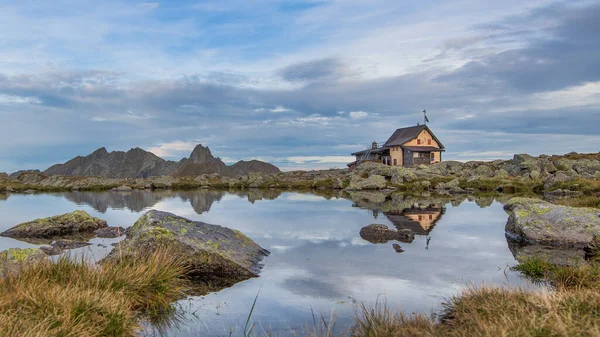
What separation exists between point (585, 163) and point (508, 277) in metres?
71.0

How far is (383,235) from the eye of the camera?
57.9 feet

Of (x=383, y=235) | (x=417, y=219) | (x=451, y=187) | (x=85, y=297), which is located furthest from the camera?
(x=451, y=187)

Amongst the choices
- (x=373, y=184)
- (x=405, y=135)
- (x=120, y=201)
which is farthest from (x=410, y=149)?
(x=120, y=201)

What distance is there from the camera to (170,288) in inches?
354

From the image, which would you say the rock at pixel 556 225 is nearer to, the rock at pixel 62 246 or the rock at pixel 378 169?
the rock at pixel 62 246

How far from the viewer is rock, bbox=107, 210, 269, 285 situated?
36.7 ft

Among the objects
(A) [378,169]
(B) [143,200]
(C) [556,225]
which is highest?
(A) [378,169]

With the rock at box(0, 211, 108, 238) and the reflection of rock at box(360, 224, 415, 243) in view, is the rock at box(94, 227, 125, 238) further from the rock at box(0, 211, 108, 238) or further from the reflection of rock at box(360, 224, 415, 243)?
the reflection of rock at box(360, 224, 415, 243)

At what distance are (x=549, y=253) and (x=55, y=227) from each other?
1998 centimetres

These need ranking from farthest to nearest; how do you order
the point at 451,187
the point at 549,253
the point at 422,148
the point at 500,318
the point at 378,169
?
the point at 422,148
the point at 378,169
the point at 451,187
the point at 549,253
the point at 500,318

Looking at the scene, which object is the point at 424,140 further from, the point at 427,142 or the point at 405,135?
the point at 405,135

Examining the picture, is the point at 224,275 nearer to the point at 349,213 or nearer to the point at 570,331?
the point at 570,331

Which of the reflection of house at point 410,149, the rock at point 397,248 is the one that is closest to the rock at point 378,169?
the reflection of house at point 410,149

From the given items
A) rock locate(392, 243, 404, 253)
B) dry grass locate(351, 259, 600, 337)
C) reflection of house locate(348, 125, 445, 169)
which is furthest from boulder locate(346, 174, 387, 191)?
dry grass locate(351, 259, 600, 337)
